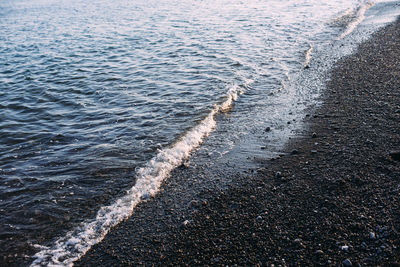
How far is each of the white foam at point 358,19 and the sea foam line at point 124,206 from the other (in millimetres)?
17448

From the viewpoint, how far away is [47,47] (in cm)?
2470

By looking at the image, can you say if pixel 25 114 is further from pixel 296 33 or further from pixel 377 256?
pixel 296 33

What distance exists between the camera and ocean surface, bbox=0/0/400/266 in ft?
24.3

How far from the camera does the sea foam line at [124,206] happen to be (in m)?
6.18

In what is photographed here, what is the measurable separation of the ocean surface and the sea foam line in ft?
0.10

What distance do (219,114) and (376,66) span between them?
8.08 m

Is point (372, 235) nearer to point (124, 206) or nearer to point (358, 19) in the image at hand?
point (124, 206)

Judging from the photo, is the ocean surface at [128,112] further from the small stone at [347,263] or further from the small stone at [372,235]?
the small stone at [347,263]

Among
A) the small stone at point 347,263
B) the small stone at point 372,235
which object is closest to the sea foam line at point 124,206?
the small stone at point 347,263

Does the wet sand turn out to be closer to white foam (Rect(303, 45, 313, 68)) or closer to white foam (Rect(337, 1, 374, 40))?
white foam (Rect(303, 45, 313, 68))

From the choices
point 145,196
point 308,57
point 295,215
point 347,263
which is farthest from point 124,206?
point 308,57

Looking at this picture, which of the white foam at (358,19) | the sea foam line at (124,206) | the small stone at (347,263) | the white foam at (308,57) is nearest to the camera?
the small stone at (347,263)

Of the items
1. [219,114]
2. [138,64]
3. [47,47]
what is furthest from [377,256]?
[47,47]

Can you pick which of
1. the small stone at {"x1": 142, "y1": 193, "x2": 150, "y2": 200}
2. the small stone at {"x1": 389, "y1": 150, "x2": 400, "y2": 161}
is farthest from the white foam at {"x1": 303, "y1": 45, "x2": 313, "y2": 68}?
the small stone at {"x1": 142, "y1": 193, "x2": 150, "y2": 200}
